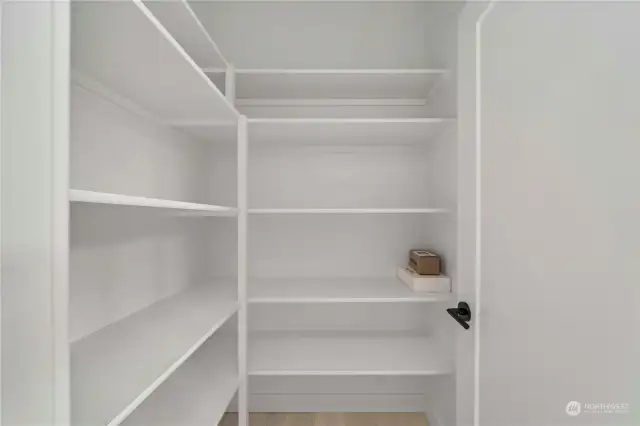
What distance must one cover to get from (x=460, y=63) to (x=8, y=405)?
1672mm

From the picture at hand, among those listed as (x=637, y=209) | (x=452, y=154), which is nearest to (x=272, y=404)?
(x=452, y=154)

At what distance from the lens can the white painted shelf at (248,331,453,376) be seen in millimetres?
1985

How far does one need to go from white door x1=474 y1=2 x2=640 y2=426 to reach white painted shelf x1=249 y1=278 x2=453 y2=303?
20.3 inches

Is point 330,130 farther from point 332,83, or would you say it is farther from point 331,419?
point 331,419

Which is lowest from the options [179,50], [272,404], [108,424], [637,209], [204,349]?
[272,404]

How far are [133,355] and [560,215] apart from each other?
3.63 feet

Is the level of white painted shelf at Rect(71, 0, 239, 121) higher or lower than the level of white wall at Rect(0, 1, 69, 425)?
higher

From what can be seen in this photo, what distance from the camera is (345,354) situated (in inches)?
86.0

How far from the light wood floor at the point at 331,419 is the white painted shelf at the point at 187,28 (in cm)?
181

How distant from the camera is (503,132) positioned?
4.42 feet

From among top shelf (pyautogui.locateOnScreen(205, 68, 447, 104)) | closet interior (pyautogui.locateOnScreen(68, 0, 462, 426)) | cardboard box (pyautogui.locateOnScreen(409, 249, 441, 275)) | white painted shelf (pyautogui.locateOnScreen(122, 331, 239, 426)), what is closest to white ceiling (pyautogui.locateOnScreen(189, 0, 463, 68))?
closet interior (pyautogui.locateOnScreen(68, 0, 462, 426))

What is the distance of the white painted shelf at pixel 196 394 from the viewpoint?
153cm

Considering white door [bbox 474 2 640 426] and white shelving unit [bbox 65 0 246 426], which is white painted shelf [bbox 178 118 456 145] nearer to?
white shelving unit [bbox 65 0 246 426]

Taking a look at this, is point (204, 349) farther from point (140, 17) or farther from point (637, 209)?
point (637, 209)
